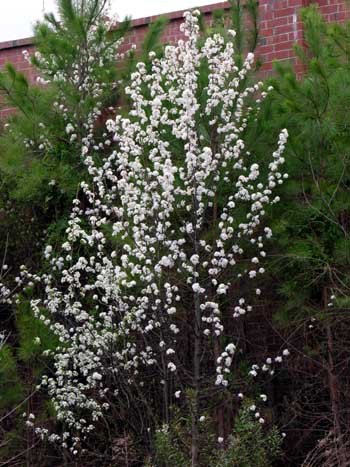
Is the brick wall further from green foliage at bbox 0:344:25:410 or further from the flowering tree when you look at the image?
green foliage at bbox 0:344:25:410

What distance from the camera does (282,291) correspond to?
7129 millimetres

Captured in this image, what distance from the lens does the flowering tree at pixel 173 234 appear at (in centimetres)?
650

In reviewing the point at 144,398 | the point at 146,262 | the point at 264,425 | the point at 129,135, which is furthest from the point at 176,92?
the point at 264,425

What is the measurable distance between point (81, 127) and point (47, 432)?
8.28 ft

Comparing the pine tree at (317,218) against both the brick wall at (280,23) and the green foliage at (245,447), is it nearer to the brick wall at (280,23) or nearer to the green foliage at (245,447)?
the green foliage at (245,447)

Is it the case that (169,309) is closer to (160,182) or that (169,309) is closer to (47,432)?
(160,182)

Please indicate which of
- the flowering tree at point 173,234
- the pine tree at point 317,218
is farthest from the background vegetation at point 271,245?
the flowering tree at point 173,234

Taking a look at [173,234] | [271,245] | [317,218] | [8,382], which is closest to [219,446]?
[173,234]

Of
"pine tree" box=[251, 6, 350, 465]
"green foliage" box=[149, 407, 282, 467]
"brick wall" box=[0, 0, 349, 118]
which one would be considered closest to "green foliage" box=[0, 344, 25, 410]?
Answer: "green foliage" box=[149, 407, 282, 467]

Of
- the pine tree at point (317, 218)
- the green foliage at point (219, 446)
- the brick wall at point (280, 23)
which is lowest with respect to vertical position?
the green foliage at point (219, 446)

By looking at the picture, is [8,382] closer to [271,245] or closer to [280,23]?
[271,245]

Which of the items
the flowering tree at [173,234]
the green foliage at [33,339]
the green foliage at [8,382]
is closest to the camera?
the flowering tree at [173,234]

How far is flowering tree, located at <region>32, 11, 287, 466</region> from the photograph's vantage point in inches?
256

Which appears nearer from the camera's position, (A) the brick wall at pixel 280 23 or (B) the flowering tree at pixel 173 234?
(B) the flowering tree at pixel 173 234
